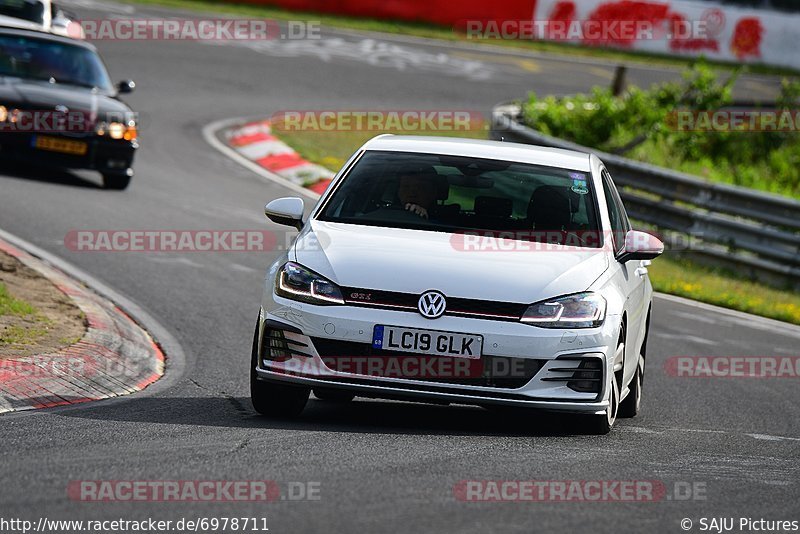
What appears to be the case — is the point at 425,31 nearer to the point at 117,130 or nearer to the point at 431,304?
the point at 117,130

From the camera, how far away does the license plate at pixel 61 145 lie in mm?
16312

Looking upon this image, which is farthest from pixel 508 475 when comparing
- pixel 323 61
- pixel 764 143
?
pixel 323 61

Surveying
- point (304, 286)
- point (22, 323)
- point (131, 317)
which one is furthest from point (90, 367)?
point (131, 317)

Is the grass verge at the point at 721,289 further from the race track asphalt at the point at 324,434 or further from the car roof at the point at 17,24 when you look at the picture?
the car roof at the point at 17,24

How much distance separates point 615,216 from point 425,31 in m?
28.0

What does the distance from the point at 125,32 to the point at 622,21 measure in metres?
12.9

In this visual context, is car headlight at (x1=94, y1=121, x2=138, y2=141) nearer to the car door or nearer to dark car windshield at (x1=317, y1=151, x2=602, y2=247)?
dark car windshield at (x1=317, y1=151, x2=602, y2=247)

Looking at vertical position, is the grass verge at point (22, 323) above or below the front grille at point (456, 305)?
below

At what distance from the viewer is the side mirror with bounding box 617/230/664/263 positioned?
798 centimetres

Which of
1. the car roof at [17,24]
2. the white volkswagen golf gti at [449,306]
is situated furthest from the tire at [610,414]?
the car roof at [17,24]

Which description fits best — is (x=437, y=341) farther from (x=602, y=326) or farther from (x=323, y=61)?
(x=323, y=61)

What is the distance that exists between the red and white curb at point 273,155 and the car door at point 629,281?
10.8 meters

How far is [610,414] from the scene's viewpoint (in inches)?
302

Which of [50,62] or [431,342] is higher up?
[431,342]
